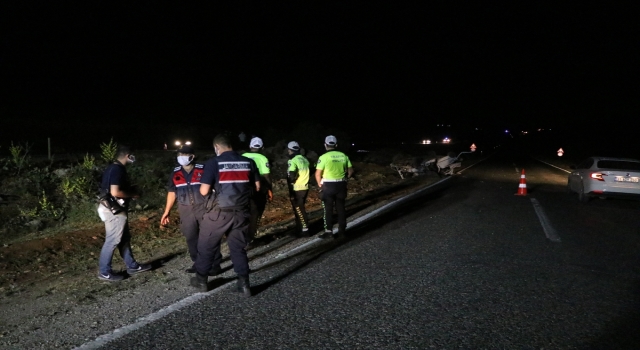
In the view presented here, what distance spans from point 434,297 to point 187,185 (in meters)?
3.27

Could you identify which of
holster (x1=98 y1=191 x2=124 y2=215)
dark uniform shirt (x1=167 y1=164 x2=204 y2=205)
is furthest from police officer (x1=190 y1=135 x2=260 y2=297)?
holster (x1=98 y1=191 x2=124 y2=215)

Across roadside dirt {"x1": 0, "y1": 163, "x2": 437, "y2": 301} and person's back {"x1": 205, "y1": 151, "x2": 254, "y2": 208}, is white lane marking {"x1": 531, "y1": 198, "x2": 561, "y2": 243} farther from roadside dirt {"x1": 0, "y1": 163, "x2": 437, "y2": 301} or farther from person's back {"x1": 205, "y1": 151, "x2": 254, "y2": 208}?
person's back {"x1": 205, "y1": 151, "x2": 254, "y2": 208}

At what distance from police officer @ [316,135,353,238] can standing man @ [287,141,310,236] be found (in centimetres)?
30

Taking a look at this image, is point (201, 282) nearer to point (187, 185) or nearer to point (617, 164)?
point (187, 185)

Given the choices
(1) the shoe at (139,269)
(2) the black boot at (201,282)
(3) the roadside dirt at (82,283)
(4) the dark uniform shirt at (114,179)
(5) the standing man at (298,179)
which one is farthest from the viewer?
(5) the standing man at (298,179)

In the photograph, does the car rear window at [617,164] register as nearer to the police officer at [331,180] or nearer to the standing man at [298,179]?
the police officer at [331,180]

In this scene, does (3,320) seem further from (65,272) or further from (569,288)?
(569,288)

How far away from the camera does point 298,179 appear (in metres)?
9.55

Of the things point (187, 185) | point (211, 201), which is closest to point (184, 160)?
point (187, 185)

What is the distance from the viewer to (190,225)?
705 centimetres

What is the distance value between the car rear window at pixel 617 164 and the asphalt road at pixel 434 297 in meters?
5.60

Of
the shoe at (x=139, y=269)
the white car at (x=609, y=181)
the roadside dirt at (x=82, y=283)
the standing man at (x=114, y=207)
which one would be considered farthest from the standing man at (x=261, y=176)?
the white car at (x=609, y=181)

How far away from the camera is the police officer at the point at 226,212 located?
5887 mm

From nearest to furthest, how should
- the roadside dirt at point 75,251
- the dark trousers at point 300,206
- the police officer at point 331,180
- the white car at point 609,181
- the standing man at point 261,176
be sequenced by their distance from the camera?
the roadside dirt at point 75,251
the standing man at point 261,176
the police officer at point 331,180
the dark trousers at point 300,206
the white car at point 609,181
